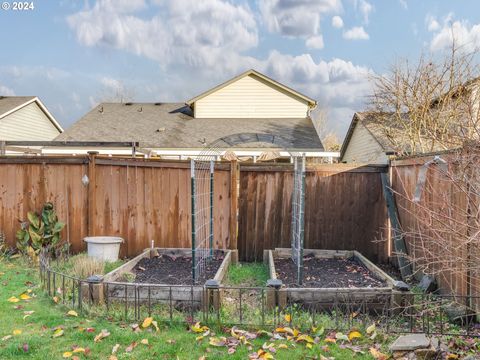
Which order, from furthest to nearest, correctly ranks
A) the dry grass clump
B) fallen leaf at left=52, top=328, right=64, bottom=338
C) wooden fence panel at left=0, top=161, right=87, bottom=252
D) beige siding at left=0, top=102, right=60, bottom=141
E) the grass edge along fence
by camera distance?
beige siding at left=0, top=102, right=60, bottom=141 → wooden fence panel at left=0, top=161, right=87, bottom=252 → the dry grass clump → the grass edge along fence → fallen leaf at left=52, top=328, right=64, bottom=338

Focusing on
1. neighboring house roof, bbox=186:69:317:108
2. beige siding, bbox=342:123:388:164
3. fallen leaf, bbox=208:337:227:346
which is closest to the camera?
fallen leaf, bbox=208:337:227:346

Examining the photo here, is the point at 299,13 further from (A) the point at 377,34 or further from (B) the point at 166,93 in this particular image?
(B) the point at 166,93

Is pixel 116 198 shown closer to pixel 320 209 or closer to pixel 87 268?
pixel 87 268

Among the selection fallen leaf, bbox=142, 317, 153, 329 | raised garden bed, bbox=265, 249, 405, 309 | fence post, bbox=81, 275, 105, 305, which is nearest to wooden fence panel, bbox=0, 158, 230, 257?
raised garden bed, bbox=265, 249, 405, 309

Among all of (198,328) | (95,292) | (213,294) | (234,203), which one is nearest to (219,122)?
(234,203)

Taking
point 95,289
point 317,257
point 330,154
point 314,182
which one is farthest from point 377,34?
point 95,289

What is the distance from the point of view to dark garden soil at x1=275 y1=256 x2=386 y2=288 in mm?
4891

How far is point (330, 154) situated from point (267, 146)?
7.68 feet

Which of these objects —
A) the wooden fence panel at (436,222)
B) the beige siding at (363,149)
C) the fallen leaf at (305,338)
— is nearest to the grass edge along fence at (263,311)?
the fallen leaf at (305,338)

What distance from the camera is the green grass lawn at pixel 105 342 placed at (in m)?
3.13

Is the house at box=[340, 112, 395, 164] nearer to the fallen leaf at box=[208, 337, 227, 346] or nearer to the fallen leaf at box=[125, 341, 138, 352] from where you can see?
the fallen leaf at box=[208, 337, 227, 346]

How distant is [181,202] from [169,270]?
59.5 inches

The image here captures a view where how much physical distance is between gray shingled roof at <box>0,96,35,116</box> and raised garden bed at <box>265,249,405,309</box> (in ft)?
56.6

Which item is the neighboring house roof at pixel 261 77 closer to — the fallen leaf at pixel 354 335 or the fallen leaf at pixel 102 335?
the fallen leaf at pixel 354 335
